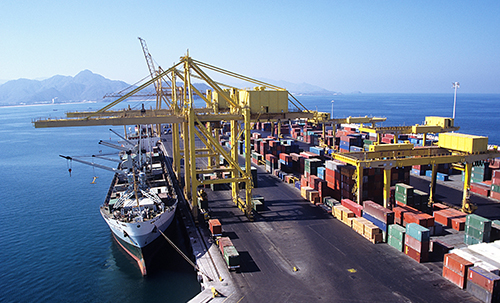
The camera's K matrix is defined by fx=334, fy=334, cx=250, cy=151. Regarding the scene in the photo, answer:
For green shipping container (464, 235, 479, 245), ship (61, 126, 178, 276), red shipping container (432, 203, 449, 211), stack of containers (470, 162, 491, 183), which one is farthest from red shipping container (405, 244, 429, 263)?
stack of containers (470, 162, 491, 183)

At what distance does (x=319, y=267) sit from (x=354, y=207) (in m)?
11.2

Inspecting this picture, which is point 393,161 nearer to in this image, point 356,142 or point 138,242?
point 138,242

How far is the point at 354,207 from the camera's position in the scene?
3459cm

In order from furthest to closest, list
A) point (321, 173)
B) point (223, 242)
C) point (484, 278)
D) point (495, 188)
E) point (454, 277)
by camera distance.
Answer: point (321, 173) → point (495, 188) → point (223, 242) → point (454, 277) → point (484, 278)

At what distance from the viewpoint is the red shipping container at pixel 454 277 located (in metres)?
22.2

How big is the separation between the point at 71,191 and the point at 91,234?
21921mm

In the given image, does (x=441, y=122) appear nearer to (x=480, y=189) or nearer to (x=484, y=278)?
(x=480, y=189)

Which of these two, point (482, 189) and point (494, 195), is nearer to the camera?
point (494, 195)

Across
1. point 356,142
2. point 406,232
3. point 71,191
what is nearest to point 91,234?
point 71,191

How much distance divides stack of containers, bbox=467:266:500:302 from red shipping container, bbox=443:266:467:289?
417 mm

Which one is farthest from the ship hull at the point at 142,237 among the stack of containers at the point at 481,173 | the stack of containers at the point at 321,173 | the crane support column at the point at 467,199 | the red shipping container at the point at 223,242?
the stack of containers at the point at 481,173

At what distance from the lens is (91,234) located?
3925 cm

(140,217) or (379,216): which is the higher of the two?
(379,216)

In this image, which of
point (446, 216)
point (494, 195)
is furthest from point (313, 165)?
point (494, 195)
